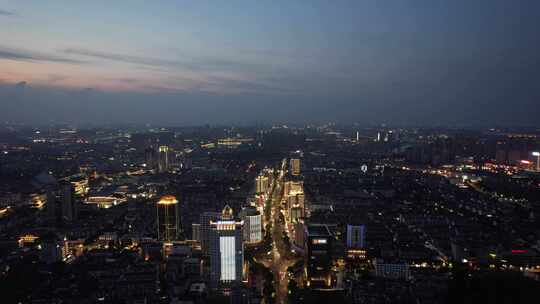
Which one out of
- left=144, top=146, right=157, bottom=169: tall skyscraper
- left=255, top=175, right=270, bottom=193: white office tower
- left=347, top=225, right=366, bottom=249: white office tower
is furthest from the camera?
left=144, top=146, right=157, bottom=169: tall skyscraper

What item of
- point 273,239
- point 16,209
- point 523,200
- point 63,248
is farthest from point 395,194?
point 16,209

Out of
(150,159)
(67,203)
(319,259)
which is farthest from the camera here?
(150,159)

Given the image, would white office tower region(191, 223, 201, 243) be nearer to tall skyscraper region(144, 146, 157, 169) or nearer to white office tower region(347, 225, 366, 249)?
white office tower region(347, 225, 366, 249)

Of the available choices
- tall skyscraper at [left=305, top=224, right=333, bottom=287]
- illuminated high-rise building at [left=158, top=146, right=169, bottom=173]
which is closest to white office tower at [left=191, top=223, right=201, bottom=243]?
tall skyscraper at [left=305, top=224, right=333, bottom=287]

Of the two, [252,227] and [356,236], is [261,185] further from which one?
[356,236]

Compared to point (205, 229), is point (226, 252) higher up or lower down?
higher up

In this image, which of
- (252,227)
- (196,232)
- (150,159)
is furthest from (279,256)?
(150,159)

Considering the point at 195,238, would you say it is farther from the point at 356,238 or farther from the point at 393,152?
the point at 393,152

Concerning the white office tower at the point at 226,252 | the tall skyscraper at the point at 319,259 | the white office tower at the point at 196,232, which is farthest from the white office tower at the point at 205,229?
the tall skyscraper at the point at 319,259
